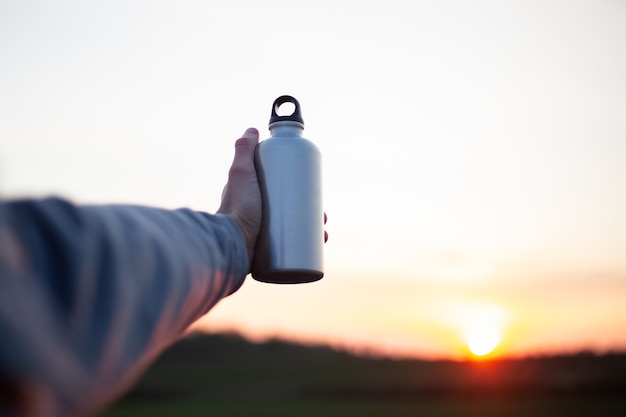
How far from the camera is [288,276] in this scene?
6.00 ft

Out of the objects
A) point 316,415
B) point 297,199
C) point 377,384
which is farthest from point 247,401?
point 297,199

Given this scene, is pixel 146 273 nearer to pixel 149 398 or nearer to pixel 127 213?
pixel 127 213

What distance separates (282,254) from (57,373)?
44.9 inches

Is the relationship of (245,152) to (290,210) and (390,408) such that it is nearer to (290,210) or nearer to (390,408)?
(290,210)

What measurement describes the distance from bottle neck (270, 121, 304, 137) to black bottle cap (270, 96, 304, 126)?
1cm

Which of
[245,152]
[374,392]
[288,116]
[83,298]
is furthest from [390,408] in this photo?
[83,298]

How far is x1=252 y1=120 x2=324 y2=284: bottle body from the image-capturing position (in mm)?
1770

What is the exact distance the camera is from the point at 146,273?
0.85m

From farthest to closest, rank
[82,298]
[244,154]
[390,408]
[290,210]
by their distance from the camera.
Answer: [390,408] < [244,154] < [290,210] < [82,298]

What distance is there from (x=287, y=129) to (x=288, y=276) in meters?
0.43

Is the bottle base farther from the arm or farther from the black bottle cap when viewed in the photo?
the arm

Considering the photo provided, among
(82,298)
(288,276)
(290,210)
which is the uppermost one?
(290,210)

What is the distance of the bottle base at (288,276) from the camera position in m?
1.77

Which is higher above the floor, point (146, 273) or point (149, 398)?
point (149, 398)
